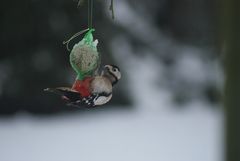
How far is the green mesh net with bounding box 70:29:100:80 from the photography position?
999mm

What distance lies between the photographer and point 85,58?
1005 mm

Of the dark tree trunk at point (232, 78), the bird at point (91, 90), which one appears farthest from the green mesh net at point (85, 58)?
the dark tree trunk at point (232, 78)

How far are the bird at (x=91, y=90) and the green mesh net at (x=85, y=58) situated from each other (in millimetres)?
55

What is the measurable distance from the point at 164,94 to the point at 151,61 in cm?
20

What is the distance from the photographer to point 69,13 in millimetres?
2285

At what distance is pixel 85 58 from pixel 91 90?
0.11 metres

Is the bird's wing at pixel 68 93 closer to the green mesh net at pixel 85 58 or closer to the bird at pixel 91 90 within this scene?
the bird at pixel 91 90

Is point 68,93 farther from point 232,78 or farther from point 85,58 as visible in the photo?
point 232,78

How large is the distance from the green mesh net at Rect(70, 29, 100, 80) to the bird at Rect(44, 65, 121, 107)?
0.05 meters

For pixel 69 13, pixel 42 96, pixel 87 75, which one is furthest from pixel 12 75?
pixel 87 75

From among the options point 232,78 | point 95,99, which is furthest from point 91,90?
point 232,78

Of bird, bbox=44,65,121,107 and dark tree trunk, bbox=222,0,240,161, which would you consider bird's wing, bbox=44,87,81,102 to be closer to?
bird, bbox=44,65,121,107

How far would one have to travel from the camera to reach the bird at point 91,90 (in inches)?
34.6

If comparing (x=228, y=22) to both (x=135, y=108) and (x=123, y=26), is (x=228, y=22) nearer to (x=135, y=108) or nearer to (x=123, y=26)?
(x=123, y=26)
